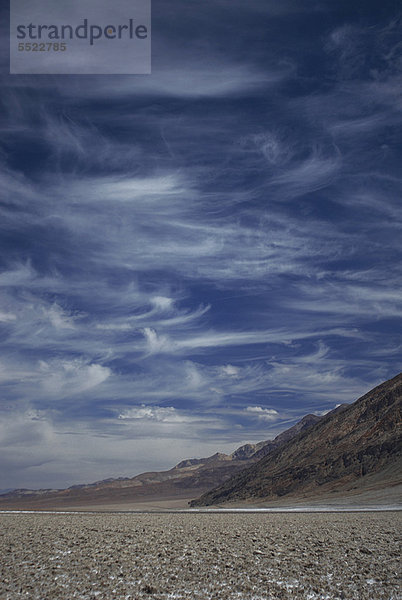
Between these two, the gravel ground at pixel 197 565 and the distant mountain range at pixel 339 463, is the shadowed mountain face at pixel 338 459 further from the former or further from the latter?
the gravel ground at pixel 197 565

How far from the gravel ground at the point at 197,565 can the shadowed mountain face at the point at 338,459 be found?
61928 mm

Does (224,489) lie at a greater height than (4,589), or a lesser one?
lesser

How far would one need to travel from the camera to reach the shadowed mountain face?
85125 mm

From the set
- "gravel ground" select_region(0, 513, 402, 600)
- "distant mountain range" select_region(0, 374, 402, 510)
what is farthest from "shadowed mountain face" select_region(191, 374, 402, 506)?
"gravel ground" select_region(0, 513, 402, 600)

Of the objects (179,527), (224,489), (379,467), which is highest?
(179,527)

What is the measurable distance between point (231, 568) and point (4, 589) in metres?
7.83

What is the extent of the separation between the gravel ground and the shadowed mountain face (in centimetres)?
6193

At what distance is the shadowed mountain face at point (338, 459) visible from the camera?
8512 cm

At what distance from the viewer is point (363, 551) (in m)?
19.1

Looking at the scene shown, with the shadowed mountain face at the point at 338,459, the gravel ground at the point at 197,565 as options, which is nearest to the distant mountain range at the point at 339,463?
the shadowed mountain face at the point at 338,459

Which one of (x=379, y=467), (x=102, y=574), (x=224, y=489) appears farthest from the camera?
(x=224, y=489)

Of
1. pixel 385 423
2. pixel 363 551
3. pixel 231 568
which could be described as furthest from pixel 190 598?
pixel 385 423

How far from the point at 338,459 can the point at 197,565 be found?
8926 cm

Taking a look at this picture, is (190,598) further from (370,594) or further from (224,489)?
(224,489)
